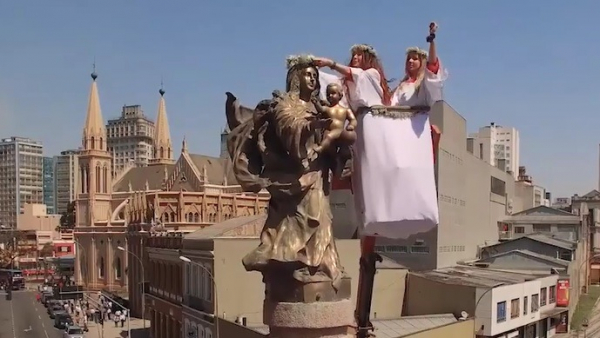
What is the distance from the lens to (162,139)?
98875 mm

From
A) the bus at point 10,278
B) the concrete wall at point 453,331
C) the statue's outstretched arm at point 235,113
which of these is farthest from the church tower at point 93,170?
the statue's outstretched arm at point 235,113

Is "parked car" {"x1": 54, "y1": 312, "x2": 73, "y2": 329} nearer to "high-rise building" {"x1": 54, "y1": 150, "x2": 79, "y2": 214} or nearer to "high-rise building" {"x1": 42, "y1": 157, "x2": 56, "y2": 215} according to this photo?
"high-rise building" {"x1": 54, "y1": 150, "x2": 79, "y2": 214}

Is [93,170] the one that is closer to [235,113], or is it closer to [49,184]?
[235,113]

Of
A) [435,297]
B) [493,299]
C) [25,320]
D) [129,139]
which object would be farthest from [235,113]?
[129,139]

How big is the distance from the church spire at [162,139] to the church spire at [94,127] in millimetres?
13111

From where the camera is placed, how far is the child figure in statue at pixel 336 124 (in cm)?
703

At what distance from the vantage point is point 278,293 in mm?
6980

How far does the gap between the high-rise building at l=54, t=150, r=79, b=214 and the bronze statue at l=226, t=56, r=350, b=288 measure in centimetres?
19197

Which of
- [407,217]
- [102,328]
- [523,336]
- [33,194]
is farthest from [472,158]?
[33,194]

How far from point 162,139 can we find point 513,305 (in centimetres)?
7405

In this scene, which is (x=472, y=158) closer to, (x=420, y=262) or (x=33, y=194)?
(x=420, y=262)

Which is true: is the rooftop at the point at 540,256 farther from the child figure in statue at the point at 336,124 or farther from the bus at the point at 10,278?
the bus at the point at 10,278

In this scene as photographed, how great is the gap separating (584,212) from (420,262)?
134 feet

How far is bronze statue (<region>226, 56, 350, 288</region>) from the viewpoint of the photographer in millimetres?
6949
